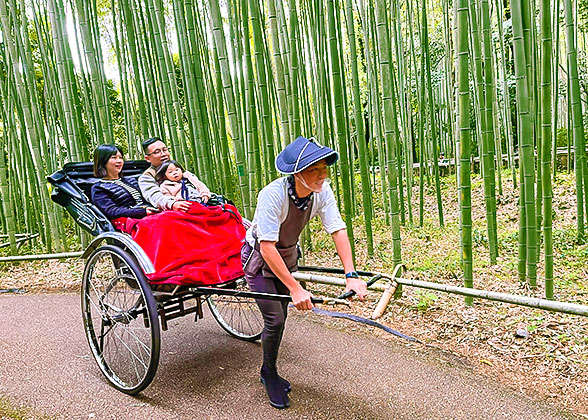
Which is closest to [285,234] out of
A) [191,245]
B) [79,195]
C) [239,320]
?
[191,245]

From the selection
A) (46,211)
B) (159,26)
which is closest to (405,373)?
(159,26)

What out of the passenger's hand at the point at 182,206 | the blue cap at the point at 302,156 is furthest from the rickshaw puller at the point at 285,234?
the passenger's hand at the point at 182,206

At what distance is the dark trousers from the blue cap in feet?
1.47

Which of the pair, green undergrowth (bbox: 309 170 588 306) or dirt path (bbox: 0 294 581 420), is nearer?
dirt path (bbox: 0 294 581 420)

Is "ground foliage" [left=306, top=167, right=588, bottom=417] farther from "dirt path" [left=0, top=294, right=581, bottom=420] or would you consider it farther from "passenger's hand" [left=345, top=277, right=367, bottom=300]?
"passenger's hand" [left=345, top=277, right=367, bottom=300]

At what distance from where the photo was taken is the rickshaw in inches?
64.9

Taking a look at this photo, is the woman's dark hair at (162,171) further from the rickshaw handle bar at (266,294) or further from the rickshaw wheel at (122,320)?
the rickshaw handle bar at (266,294)

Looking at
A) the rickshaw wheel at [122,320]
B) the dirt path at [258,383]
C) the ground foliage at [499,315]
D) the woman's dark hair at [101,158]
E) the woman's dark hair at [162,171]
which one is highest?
the woman's dark hair at [101,158]

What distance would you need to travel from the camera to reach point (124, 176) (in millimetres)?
2477

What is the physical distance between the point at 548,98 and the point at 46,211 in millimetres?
4323

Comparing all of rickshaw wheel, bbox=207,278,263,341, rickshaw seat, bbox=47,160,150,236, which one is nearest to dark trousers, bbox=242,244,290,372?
rickshaw wheel, bbox=207,278,263,341

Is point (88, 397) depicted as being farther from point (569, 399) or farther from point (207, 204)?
point (569, 399)

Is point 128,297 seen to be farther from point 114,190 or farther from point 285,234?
point 285,234

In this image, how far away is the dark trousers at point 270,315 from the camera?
1.62 meters
